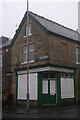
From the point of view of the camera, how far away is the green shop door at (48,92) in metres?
18.4

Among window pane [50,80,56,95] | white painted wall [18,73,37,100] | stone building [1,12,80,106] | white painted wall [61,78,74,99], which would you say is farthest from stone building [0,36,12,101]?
white painted wall [61,78,74,99]

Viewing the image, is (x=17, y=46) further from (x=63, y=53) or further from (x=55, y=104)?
(x=55, y=104)

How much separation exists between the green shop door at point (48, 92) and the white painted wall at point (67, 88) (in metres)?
1.06

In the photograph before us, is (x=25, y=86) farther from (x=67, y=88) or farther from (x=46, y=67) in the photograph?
(x=67, y=88)

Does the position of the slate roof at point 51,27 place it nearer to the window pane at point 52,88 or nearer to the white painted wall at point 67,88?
the white painted wall at point 67,88

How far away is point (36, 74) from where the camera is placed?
748 inches

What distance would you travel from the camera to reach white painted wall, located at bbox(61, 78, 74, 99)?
1922 centimetres

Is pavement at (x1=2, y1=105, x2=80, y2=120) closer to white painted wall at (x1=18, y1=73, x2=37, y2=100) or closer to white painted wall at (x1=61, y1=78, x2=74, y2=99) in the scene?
white painted wall at (x1=18, y1=73, x2=37, y2=100)

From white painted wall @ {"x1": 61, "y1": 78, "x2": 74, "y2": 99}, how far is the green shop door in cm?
106

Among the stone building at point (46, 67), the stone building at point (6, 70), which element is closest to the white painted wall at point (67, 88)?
the stone building at point (46, 67)

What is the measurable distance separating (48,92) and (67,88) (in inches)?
96.5

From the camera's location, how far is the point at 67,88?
780 inches

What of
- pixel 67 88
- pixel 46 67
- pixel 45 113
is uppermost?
pixel 46 67

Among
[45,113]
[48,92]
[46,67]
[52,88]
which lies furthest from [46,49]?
[45,113]
